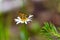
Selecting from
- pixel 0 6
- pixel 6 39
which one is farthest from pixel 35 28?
pixel 0 6

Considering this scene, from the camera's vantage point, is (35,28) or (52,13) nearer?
(35,28)

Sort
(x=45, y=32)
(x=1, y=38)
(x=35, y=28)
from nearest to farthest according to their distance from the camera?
1. (x=45, y=32)
2. (x=1, y=38)
3. (x=35, y=28)

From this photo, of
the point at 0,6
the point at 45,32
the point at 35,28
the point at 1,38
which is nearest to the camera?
the point at 45,32

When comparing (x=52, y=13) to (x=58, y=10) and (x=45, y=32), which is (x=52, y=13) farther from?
(x=45, y=32)

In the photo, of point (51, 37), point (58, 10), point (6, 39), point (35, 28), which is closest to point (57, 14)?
point (58, 10)

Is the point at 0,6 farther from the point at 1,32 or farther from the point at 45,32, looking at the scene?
the point at 45,32

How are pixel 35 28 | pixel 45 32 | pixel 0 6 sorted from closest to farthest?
pixel 45 32
pixel 35 28
pixel 0 6

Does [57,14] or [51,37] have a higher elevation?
[57,14]

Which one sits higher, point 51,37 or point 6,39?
point 6,39

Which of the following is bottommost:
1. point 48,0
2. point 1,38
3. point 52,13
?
point 1,38
